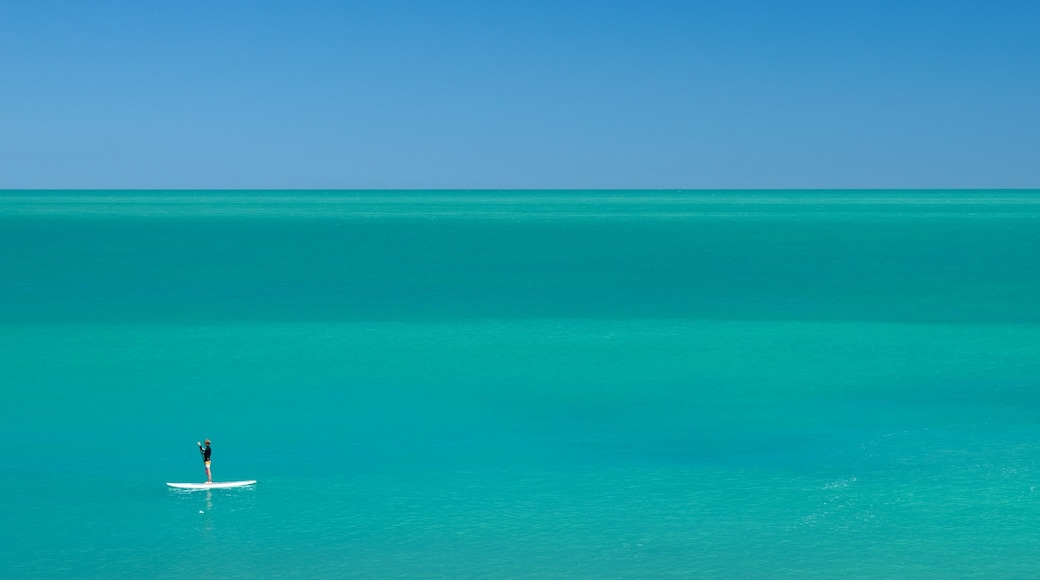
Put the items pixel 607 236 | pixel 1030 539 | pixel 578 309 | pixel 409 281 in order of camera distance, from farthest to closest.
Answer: pixel 607 236
pixel 409 281
pixel 578 309
pixel 1030 539

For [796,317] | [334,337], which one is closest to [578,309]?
[796,317]

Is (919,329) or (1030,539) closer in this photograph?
(1030,539)

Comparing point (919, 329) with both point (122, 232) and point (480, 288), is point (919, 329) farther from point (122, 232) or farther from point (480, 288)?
point (122, 232)

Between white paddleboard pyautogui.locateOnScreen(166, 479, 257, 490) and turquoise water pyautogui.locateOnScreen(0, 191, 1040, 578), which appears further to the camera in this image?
white paddleboard pyautogui.locateOnScreen(166, 479, 257, 490)

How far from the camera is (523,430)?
40750 mm

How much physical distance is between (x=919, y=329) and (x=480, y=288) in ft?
112

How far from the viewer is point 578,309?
7388 centimetres

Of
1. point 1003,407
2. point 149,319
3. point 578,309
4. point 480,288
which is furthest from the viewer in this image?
point 480,288

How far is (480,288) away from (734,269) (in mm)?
28495

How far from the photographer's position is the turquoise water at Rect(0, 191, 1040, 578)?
95.2 feet

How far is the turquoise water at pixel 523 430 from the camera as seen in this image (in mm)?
29031

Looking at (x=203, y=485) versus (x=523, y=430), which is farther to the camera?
(x=523, y=430)

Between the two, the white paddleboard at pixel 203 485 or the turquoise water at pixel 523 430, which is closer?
the turquoise water at pixel 523 430

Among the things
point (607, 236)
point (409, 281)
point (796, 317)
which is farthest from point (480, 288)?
point (607, 236)
